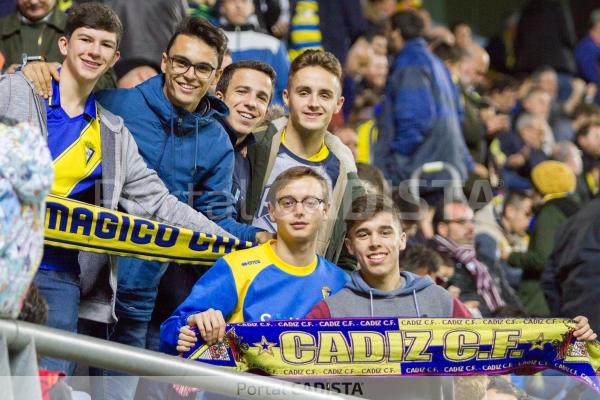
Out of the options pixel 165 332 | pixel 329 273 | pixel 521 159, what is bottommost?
pixel 165 332

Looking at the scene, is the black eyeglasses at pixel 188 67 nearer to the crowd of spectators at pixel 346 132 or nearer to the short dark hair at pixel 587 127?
the crowd of spectators at pixel 346 132

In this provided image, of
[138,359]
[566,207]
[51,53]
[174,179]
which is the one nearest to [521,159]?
[566,207]

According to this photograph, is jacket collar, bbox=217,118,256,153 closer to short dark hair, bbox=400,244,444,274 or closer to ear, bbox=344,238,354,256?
ear, bbox=344,238,354,256

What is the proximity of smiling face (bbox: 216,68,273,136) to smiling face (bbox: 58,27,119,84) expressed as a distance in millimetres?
1004

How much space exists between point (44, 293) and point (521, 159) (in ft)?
27.2

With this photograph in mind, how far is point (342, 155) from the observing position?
7.85 meters

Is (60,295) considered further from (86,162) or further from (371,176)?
(371,176)

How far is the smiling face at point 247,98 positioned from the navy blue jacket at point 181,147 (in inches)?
16.4

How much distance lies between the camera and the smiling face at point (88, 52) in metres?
6.77

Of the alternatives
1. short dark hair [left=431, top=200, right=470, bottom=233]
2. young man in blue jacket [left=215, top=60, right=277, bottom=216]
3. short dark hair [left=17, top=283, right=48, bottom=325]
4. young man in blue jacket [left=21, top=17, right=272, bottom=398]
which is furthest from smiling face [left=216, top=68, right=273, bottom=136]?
short dark hair [left=17, top=283, right=48, bottom=325]

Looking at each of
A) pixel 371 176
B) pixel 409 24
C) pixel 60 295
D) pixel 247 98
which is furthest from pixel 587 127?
pixel 60 295

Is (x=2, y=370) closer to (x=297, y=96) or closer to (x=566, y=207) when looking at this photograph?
(x=297, y=96)

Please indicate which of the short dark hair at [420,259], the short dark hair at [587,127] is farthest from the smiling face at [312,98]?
the short dark hair at [587,127]

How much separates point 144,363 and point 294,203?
190 cm
